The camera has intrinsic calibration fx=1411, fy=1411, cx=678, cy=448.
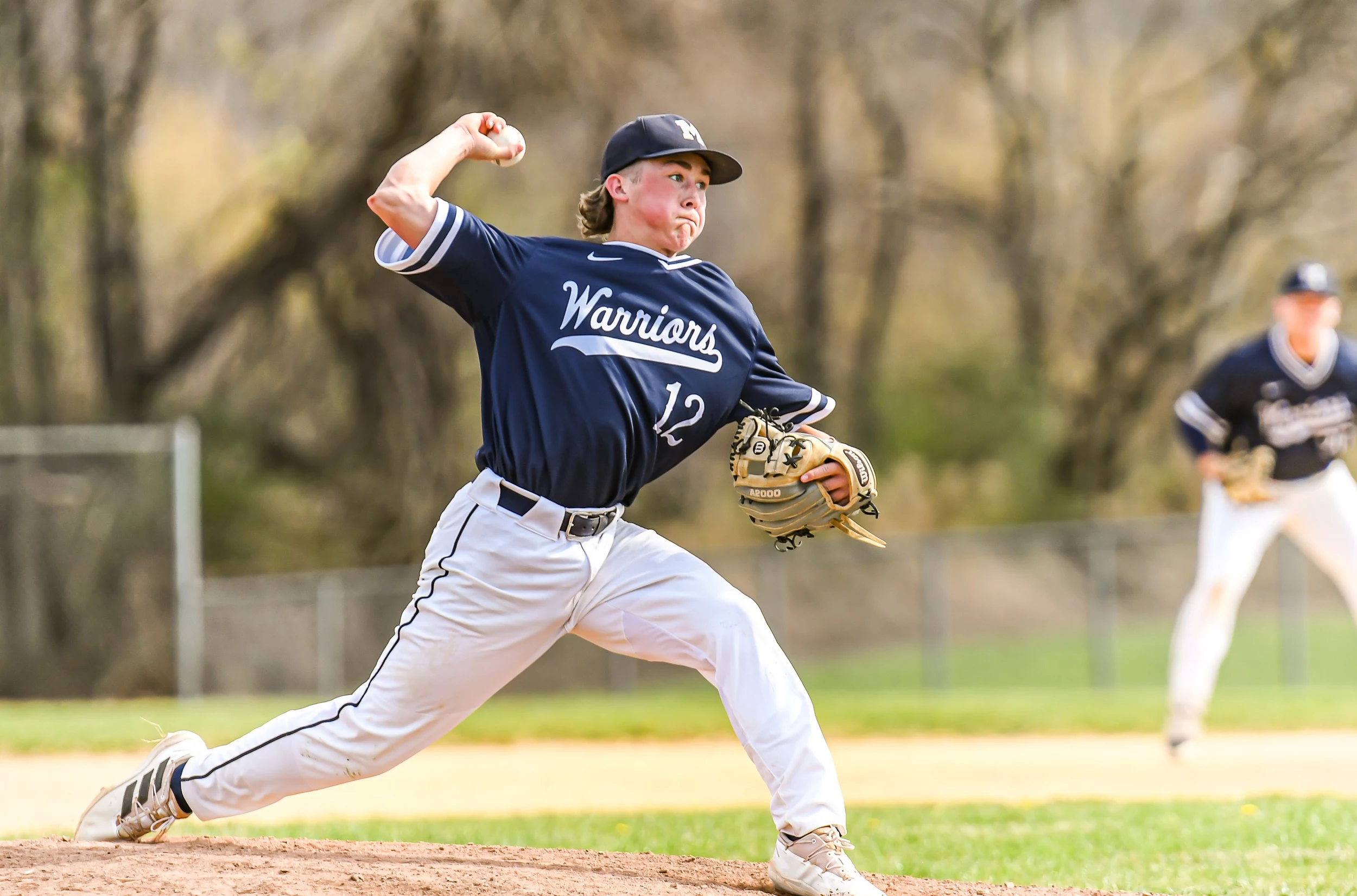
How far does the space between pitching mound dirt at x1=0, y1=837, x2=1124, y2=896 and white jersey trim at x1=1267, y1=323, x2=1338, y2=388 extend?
4169 millimetres

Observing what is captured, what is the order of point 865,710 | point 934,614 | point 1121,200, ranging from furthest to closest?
point 1121,200
point 934,614
point 865,710

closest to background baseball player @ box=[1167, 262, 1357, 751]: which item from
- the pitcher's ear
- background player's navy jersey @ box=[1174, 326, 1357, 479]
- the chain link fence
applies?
background player's navy jersey @ box=[1174, 326, 1357, 479]

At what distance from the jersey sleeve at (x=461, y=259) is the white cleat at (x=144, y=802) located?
1433mm

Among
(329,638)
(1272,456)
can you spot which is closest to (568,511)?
(1272,456)

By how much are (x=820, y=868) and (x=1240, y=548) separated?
450cm

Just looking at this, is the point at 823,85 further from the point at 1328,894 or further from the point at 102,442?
the point at 1328,894

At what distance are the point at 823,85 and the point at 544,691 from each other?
10.5 metres

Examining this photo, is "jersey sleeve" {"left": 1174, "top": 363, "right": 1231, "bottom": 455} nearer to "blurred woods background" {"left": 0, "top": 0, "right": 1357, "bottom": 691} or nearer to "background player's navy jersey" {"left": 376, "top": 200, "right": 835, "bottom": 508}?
"background player's navy jersey" {"left": 376, "top": 200, "right": 835, "bottom": 508}

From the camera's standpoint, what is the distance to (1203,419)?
7320 mm

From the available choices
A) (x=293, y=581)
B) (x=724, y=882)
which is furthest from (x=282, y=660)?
(x=724, y=882)

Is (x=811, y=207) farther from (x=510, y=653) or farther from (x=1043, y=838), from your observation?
(x=510, y=653)

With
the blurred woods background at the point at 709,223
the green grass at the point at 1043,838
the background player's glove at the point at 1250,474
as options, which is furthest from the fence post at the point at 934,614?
the green grass at the point at 1043,838

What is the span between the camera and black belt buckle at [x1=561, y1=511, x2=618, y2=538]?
359cm

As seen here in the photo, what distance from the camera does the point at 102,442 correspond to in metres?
13.8
